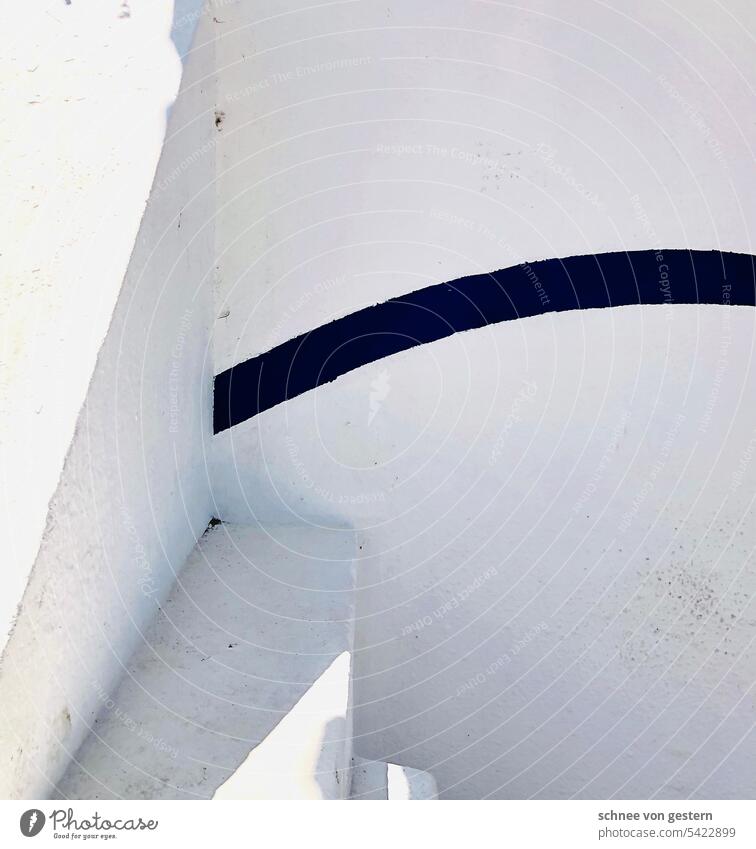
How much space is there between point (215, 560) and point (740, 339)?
1.27 metres

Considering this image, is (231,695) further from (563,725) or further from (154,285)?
(563,725)

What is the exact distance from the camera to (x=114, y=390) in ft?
3.50

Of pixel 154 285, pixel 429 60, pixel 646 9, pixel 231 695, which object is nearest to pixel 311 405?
pixel 154 285

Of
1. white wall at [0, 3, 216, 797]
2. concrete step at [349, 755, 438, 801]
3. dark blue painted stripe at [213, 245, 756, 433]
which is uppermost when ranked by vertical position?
dark blue painted stripe at [213, 245, 756, 433]

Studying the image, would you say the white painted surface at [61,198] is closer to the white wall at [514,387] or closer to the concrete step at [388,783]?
the white wall at [514,387]

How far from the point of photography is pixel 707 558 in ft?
5.80

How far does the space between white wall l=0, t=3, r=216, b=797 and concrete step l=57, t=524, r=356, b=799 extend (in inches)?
1.7

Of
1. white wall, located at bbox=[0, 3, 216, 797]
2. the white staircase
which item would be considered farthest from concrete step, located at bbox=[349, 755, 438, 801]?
white wall, located at bbox=[0, 3, 216, 797]

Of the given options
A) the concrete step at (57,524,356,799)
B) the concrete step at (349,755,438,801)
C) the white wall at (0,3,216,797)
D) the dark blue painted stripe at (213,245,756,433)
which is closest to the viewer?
the white wall at (0,3,216,797)

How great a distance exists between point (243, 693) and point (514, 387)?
0.91 metres

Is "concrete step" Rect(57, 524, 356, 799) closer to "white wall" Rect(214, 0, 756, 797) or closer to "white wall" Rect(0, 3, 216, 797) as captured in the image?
"white wall" Rect(0, 3, 216, 797)

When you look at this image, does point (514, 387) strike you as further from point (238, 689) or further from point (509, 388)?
point (238, 689)

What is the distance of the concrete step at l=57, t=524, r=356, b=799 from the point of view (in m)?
1.01

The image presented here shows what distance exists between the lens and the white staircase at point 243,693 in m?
1.01
